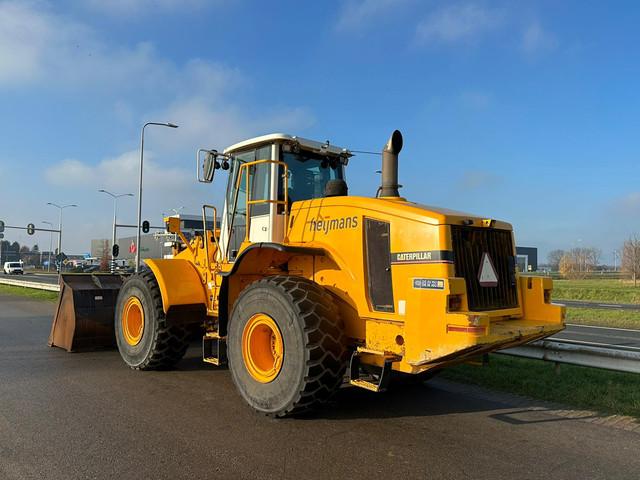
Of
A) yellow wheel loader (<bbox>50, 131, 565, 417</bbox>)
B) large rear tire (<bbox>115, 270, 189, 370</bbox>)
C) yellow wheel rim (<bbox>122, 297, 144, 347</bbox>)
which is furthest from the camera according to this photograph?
yellow wheel rim (<bbox>122, 297, 144, 347</bbox>)

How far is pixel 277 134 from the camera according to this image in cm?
614

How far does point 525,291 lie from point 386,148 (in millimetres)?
2066

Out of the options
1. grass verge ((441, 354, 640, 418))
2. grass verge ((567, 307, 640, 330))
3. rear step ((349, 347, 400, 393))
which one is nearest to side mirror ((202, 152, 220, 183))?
rear step ((349, 347, 400, 393))

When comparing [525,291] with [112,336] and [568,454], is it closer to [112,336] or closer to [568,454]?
[568,454]

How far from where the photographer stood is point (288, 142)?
20.3 ft

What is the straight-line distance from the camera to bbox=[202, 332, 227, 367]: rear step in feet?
19.6

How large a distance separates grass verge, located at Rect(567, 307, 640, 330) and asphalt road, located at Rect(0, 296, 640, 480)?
1317 cm

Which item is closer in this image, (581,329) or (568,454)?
(568,454)

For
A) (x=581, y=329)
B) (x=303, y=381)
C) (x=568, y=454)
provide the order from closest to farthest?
(x=568, y=454)
(x=303, y=381)
(x=581, y=329)

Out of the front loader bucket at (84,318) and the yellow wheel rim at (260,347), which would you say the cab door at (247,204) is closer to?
the yellow wheel rim at (260,347)

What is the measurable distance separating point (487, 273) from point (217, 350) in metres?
3.16

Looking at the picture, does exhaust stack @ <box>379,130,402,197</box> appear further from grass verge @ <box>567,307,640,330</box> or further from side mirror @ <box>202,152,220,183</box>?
grass verge @ <box>567,307,640,330</box>

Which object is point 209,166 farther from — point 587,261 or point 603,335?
point 587,261

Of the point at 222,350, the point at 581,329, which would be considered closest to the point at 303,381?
the point at 222,350
